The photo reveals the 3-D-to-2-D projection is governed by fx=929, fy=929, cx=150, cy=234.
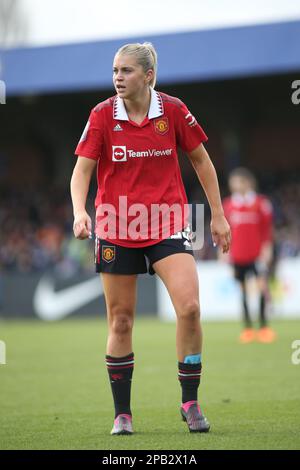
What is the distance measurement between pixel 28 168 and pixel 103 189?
90.6 feet

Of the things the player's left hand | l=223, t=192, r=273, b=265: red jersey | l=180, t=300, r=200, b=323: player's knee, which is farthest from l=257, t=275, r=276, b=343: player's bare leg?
l=180, t=300, r=200, b=323: player's knee

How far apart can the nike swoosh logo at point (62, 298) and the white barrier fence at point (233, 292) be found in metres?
1.65

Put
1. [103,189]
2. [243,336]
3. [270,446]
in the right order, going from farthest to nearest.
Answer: [243,336], [103,189], [270,446]

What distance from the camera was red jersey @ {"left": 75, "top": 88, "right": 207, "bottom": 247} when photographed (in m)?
5.90

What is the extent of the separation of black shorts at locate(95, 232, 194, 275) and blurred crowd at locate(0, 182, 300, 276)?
47.4 ft

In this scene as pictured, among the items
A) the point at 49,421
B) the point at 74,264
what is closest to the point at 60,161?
the point at 74,264

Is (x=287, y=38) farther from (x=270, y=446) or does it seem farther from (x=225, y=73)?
(x=270, y=446)

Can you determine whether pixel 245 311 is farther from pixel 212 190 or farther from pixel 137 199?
pixel 137 199

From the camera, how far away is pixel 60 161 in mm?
31641

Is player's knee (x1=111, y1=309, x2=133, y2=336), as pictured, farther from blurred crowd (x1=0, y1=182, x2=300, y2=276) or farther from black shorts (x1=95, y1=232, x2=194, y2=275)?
blurred crowd (x1=0, y1=182, x2=300, y2=276)

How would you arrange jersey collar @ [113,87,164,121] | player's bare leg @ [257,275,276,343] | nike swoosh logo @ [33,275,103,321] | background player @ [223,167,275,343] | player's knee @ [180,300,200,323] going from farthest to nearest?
nike swoosh logo @ [33,275,103,321] < background player @ [223,167,275,343] < player's bare leg @ [257,275,276,343] < jersey collar @ [113,87,164,121] < player's knee @ [180,300,200,323]

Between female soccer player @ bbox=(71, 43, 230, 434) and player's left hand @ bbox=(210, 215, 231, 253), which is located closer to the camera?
female soccer player @ bbox=(71, 43, 230, 434)

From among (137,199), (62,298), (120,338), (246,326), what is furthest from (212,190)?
(62,298)

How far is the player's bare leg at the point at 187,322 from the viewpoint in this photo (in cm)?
584
